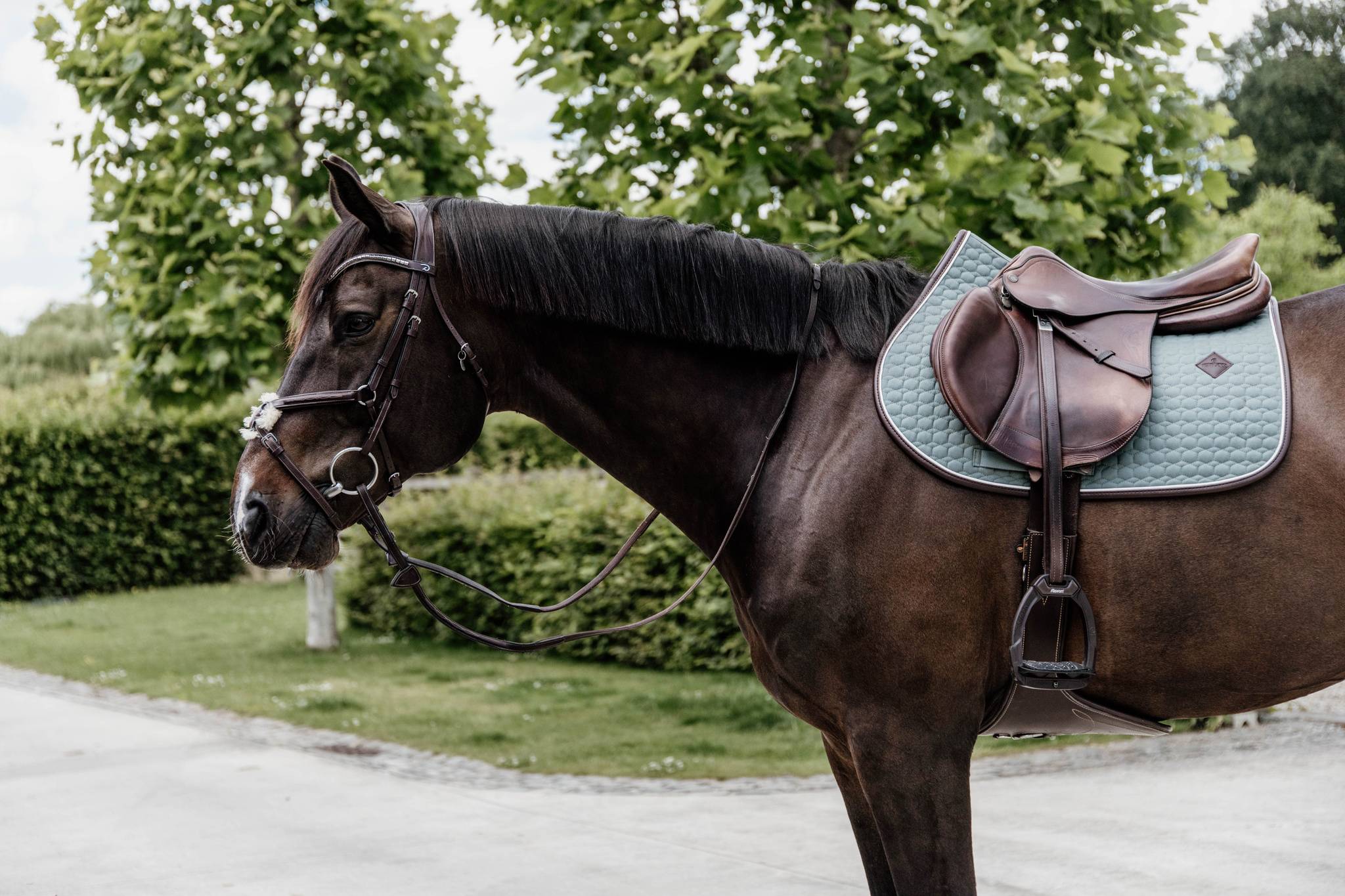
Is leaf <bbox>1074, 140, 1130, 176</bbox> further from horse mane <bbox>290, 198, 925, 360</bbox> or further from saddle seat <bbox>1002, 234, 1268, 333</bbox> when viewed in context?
horse mane <bbox>290, 198, 925, 360</bbox>

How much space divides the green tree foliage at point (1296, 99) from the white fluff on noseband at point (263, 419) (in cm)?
3087

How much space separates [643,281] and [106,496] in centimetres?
1504

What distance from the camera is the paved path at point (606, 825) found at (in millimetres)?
4168

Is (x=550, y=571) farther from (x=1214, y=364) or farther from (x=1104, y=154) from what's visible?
(x=1214, y=364)

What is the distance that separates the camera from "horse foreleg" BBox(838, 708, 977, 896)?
2.18m

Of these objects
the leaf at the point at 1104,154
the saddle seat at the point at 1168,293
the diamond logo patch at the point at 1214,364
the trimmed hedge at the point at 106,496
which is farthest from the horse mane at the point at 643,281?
the trimmed hedge at the point at 106,496

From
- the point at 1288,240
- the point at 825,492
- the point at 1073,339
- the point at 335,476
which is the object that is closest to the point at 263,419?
the point at 335,476

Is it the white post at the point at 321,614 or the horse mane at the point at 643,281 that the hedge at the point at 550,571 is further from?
the horse mane at the point at 643,281

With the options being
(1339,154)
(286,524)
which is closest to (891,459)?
(286,524)

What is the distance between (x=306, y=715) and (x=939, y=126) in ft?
17.5

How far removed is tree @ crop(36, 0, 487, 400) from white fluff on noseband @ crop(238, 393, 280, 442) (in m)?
5.74

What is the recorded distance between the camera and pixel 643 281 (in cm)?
245

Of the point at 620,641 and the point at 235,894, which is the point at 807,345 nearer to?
the point at 235,894

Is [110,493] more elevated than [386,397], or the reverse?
[386,397]
